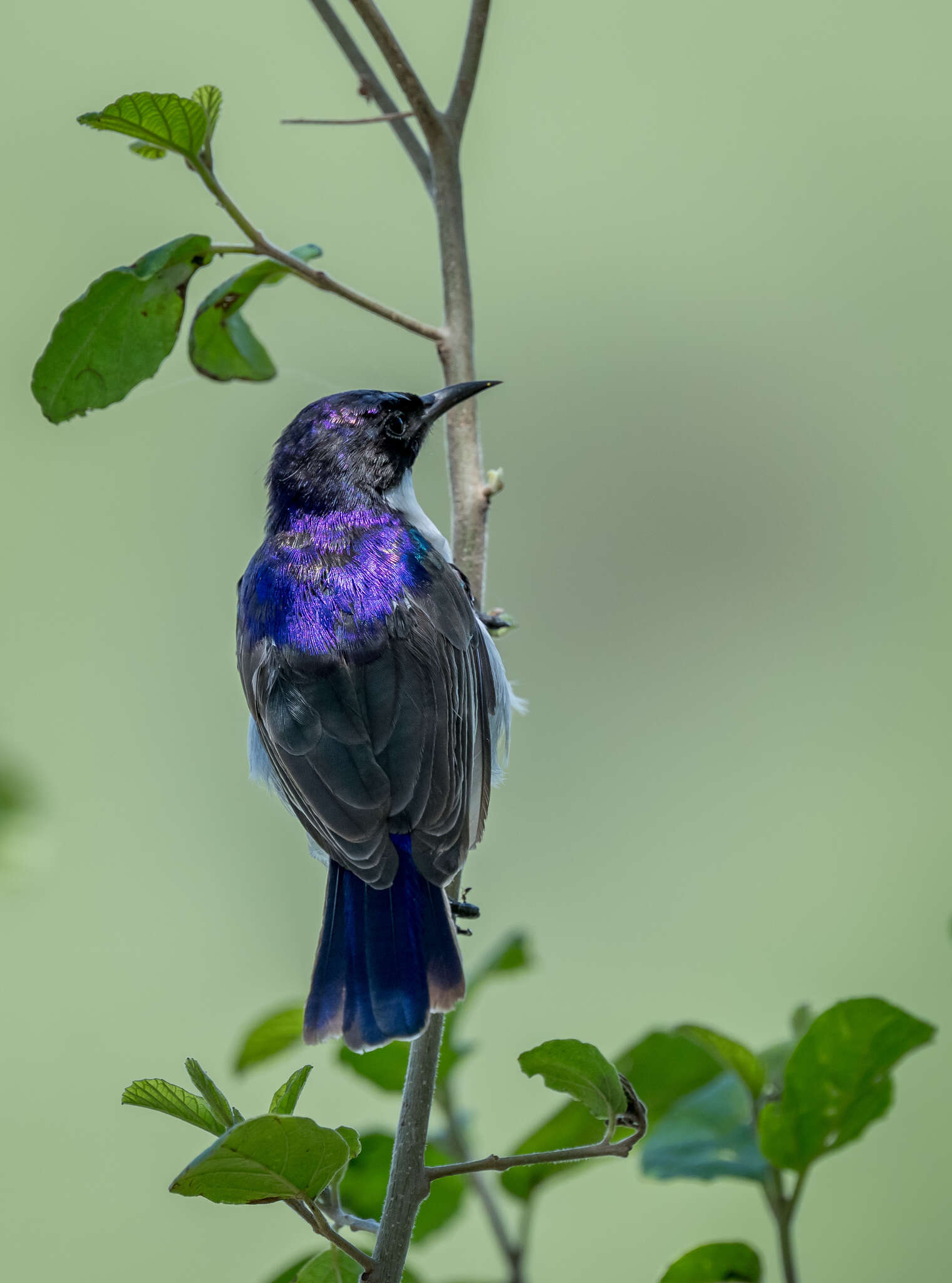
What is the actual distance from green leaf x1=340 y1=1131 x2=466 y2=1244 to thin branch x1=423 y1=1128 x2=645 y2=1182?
375 mm

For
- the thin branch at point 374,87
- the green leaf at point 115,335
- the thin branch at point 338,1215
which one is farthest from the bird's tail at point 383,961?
the thin branch at point 374,87

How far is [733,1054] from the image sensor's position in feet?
3.38

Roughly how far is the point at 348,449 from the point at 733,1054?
0.79 m

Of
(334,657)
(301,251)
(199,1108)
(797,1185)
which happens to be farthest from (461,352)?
(797,1185)

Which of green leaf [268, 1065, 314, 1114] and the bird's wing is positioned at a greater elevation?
the bird's wing

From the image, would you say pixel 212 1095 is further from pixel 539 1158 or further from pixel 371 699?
pixel 371 699

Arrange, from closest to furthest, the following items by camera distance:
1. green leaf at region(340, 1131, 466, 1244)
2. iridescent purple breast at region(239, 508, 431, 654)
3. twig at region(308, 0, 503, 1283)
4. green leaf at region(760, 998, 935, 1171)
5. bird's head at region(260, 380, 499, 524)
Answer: green leaf at region(760, 998, 935, 1171)
twig at region(308, 0, 503, 1283)
green leaf at region(340, 1131, 466, 1244)
iridescent purple breast at region(239, 508, 431, 654)
bird's head at region(260, 380, 499, 524)

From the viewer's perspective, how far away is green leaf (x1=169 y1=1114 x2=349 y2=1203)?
71 centimetres

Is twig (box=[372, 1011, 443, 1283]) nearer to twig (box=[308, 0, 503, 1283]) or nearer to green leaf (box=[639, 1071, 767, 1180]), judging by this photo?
Answer: green leaf (box=[639, 1071, 767, 1180])

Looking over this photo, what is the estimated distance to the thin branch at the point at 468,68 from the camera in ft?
3.50

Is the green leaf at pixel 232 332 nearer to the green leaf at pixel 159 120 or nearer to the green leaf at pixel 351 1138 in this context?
the green leaf at pixel 159 120

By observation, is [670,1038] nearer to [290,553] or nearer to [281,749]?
[281,749]

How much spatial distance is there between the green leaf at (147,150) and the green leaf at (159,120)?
107mm

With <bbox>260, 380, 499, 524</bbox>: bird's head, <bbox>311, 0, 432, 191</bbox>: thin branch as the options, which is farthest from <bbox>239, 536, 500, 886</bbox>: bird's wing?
<bbox>311, 0, 432, 191</bbox>: thin branch
